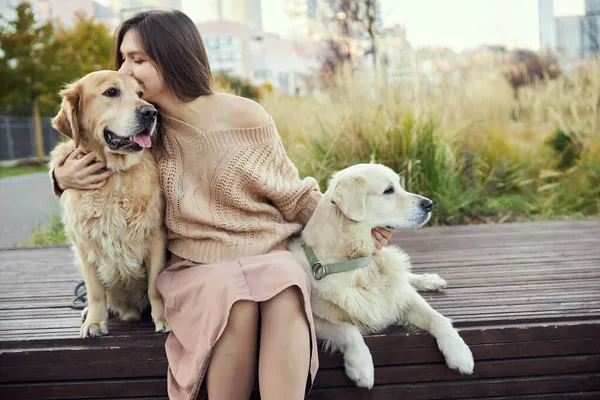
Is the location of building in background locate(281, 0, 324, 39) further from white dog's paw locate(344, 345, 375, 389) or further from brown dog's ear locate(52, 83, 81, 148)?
white dog's paw locate(344, 345, 375, 389)

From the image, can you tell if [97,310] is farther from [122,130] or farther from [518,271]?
[518,271]

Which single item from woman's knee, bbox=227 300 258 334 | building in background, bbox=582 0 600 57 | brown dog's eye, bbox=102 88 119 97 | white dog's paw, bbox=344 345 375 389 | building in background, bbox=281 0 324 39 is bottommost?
white dog's paw, bbox=344 345 375 389

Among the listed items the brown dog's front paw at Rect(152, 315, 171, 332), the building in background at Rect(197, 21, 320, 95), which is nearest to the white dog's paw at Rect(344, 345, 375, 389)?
the brown dog's front paw at Rect(152, 315, 171, 332)

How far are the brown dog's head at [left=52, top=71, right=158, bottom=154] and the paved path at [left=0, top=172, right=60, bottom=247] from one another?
146 inches

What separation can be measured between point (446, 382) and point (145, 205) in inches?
46.5

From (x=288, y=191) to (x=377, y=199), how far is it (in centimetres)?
33

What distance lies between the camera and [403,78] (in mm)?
5449

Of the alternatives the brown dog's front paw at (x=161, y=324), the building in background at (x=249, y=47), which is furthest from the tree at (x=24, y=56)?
the building in background at (x=249, y=47)

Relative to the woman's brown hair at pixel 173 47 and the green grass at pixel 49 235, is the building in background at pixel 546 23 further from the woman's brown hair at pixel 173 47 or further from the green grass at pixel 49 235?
the woman's brown hair at pixel 173 47

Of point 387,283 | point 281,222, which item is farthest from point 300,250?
point 387,283

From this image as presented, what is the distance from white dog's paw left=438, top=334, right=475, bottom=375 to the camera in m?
2.05

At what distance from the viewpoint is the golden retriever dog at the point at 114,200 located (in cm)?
219

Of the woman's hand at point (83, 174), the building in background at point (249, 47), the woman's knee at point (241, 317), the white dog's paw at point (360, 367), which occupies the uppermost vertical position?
the building in background at point (249, 47)

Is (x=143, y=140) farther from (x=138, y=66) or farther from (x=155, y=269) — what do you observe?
(x=155, y=269)
